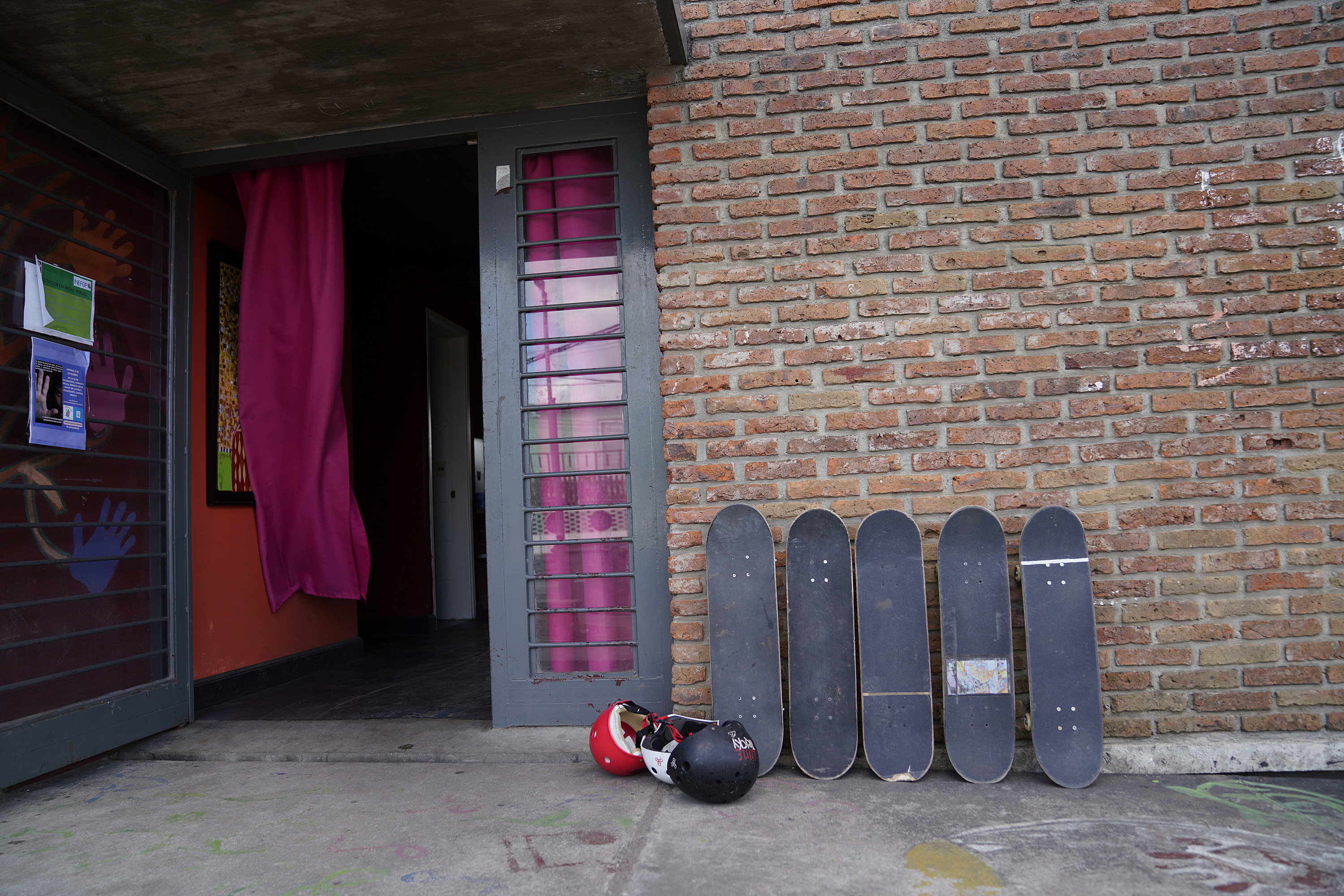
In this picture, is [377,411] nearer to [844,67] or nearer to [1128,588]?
[844,67]

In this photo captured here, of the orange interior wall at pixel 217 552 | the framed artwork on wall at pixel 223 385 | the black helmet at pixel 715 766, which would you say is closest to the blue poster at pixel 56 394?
the orange interior wall at pixel 217 552

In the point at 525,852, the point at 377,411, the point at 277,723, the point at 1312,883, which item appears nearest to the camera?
the point at 1312,883

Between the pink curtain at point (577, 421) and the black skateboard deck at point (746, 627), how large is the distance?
2.09ft

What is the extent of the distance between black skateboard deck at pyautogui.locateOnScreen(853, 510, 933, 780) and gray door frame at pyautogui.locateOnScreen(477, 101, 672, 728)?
92 centimetres

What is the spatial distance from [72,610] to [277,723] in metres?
1.05

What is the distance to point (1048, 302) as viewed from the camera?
3.05 metres

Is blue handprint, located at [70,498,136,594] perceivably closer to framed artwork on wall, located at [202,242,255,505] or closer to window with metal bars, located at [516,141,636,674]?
framed artwork on wall, located at [202,242,255,505]

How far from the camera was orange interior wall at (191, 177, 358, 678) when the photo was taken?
4.17 m

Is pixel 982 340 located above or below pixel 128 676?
above

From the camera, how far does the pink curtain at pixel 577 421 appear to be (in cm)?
350

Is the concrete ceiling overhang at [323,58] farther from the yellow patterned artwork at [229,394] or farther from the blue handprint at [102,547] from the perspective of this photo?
the blue handprint at [102,547]

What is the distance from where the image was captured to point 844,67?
10.4 feet

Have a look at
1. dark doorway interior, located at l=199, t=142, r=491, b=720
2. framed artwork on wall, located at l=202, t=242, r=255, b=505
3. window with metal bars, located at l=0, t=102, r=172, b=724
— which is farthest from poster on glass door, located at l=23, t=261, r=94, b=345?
dark doorway interior, located at l=199, t=142, r=491, b=720

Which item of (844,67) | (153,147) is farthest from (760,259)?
(153,147)
